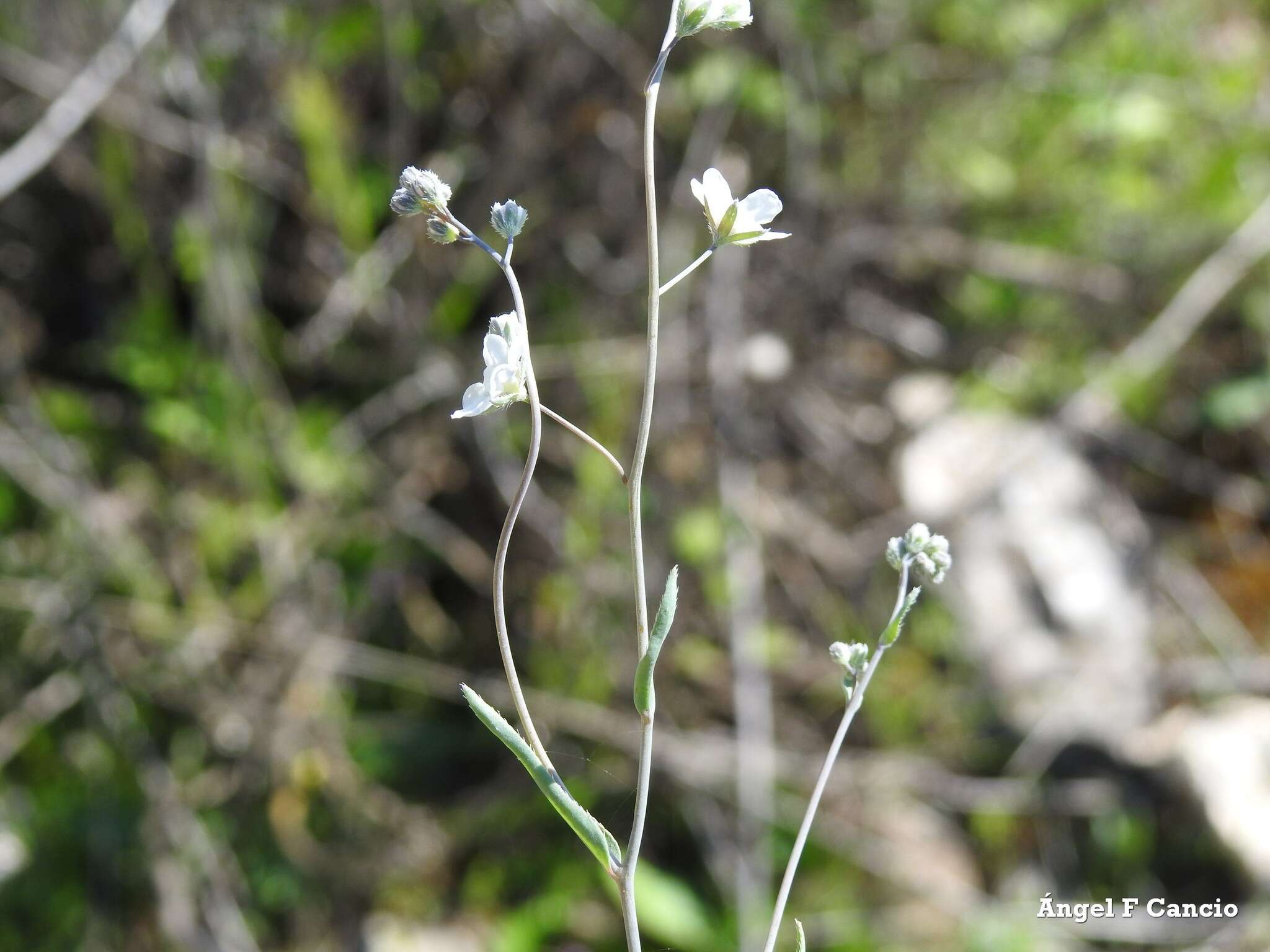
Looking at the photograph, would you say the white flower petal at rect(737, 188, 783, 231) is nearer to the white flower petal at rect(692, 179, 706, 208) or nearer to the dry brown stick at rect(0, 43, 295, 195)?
the white flower petal at rect(692, 179, 706, 208)

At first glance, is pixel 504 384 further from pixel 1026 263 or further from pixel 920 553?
pixel 1026 263

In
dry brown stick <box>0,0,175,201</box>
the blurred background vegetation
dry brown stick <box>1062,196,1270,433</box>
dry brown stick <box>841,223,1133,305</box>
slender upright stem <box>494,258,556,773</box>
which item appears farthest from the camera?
dry brown stick <box>841,223,1133,305</box>

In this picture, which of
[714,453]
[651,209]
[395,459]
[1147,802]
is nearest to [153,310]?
[395,459]

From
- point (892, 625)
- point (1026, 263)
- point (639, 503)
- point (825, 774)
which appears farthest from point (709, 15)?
point (1026, 263)

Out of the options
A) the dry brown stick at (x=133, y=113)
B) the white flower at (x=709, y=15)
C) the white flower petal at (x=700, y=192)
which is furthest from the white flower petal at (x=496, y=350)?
the dry brown stick at (x=133, y=113)

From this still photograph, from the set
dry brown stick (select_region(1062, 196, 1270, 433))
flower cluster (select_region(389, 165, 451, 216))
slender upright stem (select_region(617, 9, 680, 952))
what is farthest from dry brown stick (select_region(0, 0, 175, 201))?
dry brown stick (select_region(1062, 196, 1270, 433))
